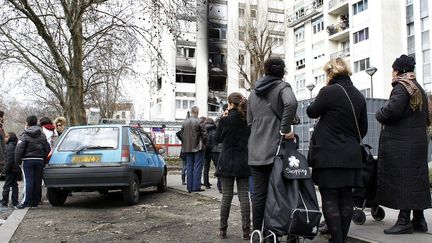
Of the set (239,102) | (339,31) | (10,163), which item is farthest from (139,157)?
(339,31)

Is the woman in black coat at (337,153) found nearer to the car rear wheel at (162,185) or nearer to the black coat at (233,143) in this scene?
the black coat at (233,143)

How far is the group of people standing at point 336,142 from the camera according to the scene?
4926 millimetres

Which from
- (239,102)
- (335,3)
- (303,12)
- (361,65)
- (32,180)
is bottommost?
(32,180)

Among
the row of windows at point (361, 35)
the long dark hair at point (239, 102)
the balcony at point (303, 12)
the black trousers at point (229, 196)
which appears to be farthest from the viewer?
the balcony at point (303, 12)

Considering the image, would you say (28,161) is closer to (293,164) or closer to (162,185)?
(162,185)

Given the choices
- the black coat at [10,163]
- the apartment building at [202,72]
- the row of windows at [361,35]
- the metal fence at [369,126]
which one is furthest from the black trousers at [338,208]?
the apartment building at [202,72]

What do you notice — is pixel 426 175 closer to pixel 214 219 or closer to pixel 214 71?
pixel 214 219

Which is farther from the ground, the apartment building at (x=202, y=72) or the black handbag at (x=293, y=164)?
the apartment building at (x=202, y=72)

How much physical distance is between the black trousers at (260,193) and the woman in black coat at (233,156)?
0.77 metres

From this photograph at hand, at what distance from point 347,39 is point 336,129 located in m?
42.3

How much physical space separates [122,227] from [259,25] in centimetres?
3564

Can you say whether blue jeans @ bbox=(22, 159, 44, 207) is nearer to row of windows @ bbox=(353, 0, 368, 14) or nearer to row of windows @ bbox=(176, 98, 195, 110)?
row of windows @ bbox=(353, 0, 368, 14)

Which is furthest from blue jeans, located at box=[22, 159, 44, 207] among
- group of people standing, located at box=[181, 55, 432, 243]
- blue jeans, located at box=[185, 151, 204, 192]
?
group of people standing, located at box=[181, 55, 432, 243]

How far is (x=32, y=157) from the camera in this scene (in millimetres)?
9023
